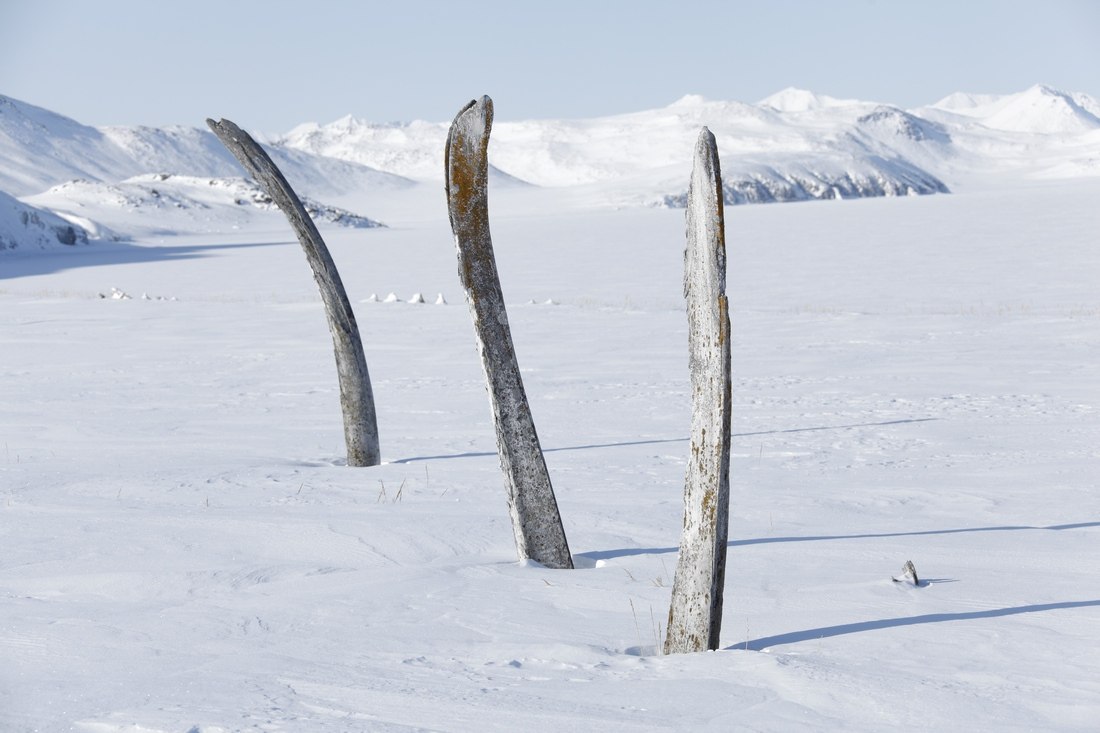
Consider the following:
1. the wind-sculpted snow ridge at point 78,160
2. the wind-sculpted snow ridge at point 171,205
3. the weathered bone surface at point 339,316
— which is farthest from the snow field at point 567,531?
the wind-sculpted snow ridge at point 78,160

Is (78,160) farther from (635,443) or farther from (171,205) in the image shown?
(635,443)

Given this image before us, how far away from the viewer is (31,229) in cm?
6147

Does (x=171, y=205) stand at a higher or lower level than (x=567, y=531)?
higher

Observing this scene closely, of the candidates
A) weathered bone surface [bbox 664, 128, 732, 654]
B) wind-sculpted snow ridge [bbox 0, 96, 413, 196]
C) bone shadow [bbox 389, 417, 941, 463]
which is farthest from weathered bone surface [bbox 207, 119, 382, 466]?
wind-sculpted snow ridge [bbox 0, 96, 413, 196]

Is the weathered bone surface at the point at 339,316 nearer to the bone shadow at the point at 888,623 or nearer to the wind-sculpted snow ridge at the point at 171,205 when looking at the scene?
the bone shadow at the point at 888,623

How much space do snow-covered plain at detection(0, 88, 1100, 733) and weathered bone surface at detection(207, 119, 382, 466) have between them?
33 cm

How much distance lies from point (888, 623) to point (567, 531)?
7.53ft

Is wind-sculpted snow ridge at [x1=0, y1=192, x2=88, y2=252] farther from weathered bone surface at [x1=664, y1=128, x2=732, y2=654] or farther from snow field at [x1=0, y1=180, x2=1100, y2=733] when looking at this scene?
weathered bone surface at [x1=664, y1=128, x2=732, y2=654]

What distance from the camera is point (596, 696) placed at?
11.5ft

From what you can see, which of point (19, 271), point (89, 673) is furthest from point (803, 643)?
point (19, 271)

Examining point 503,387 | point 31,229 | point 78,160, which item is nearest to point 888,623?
point 503,387

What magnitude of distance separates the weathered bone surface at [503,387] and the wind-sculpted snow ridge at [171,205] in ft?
248

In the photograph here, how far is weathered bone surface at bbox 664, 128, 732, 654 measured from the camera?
3930 mm

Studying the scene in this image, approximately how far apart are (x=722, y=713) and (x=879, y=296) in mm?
23102
